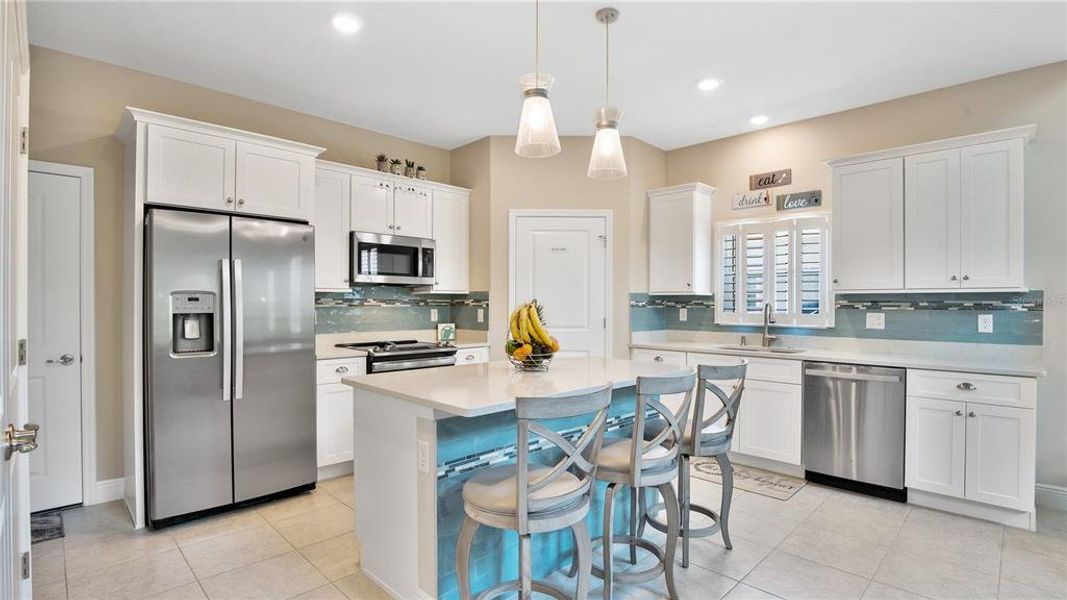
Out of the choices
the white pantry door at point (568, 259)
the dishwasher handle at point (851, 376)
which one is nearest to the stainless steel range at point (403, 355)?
the white pantry door at point (568, 259)

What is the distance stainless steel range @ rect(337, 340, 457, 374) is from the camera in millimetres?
3988

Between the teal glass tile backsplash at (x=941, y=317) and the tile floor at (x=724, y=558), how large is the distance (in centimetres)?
112

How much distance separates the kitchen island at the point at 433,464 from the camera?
2104mm

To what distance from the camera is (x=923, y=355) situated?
3816mm

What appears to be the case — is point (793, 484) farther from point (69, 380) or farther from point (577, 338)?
point (69, 380)

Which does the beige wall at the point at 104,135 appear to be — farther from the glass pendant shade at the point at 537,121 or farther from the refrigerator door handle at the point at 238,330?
the glass pendant shade at the point at 537,121

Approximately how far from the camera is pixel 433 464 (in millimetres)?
2090

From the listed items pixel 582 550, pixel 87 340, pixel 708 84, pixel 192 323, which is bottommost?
pixel 582 550

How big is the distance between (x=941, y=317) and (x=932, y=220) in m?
0.73

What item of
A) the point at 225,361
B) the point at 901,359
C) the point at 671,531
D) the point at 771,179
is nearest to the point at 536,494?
the point at 671,531

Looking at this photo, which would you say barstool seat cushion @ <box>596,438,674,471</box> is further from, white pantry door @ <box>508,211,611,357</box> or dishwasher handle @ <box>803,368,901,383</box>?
white pantry door @ <box>508,211,611,357</box>

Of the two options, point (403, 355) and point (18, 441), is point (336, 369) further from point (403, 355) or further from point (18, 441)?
point (18, 441)

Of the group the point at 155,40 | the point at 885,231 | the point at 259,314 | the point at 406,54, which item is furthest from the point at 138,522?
the point at 885,231

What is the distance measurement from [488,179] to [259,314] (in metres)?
2.33
